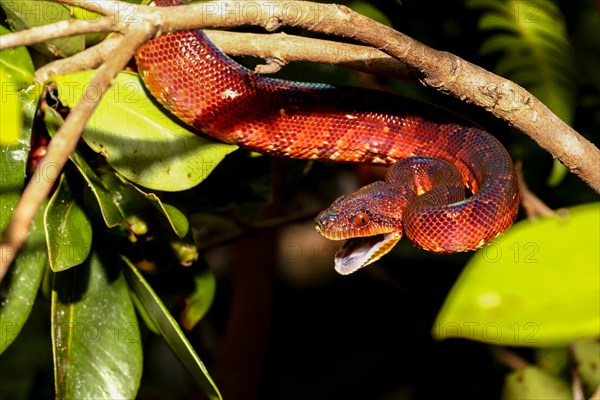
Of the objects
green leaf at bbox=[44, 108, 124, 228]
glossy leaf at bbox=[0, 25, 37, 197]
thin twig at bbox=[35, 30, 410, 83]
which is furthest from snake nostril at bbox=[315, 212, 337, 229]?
glossy leaf at bbox=[0, 25, 37, 197]

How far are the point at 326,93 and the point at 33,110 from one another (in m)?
1.06

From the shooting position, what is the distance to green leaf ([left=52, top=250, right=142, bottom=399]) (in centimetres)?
214

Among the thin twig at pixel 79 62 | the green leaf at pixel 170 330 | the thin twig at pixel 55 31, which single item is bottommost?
the green leaf at pixel 170 330

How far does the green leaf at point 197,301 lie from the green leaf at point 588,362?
1.40 meters

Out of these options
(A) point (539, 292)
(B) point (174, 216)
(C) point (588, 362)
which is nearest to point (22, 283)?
(B) point (174, 216)

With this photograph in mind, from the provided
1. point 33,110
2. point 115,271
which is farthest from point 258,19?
point 115,271

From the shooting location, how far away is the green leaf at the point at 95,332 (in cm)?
214

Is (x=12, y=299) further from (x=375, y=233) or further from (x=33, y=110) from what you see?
(x=375, y=233)

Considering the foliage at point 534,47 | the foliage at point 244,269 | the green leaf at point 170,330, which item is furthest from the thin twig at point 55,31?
the foliage at point 534,47

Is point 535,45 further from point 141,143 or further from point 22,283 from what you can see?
point 22,283

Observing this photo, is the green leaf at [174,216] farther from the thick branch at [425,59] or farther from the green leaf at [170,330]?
the thick branch at [425,59]

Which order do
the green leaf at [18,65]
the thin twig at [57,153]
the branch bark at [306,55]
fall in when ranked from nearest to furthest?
the thin twig at [57,153], the branch bark at [306,55], the green leaf at [18,65]

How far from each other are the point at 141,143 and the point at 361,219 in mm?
823

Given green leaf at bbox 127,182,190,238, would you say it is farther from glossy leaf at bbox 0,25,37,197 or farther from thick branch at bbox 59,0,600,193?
thick branch at bbox 59,0,600,193
